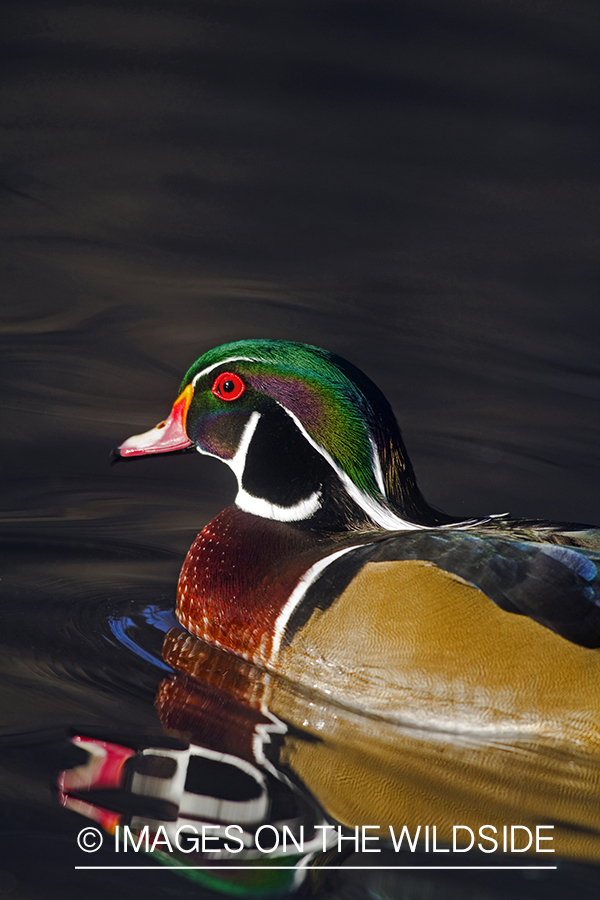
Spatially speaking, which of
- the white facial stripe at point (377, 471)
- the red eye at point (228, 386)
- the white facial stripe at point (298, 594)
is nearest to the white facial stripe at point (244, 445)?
the red eye at point (228, 386)

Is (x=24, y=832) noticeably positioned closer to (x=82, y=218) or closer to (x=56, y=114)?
(x=82, y=218)

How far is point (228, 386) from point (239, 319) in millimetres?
3028

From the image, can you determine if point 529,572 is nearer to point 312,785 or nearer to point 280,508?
point 312,785

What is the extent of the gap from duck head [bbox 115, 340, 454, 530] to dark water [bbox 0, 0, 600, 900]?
0.72 meters

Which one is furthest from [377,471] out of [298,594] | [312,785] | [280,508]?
[312,785]

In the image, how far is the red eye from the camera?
15.2 feet

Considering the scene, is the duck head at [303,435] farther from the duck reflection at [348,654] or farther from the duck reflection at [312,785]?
the duck reflection at [312,785]

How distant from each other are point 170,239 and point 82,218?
69 cm

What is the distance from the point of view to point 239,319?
25.1 ft

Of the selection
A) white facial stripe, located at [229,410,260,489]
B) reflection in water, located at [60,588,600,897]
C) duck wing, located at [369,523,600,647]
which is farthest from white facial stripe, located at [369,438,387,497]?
reflection in water, located at [60,588,600,897]

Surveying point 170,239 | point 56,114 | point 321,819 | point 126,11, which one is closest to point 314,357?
point 321,819
